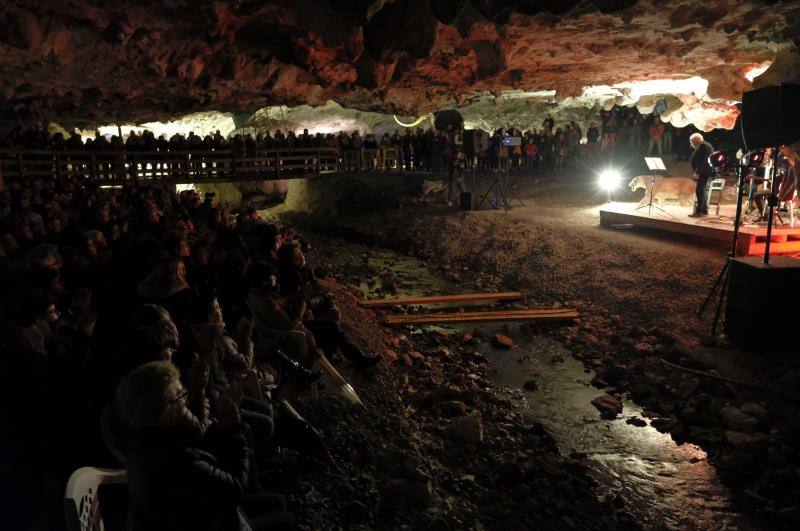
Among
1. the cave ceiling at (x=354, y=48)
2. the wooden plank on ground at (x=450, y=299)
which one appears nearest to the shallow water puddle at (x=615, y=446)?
the wooden plank on ground at (x=450, y=299)

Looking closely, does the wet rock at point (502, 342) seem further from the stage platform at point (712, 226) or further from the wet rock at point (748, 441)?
Result: the stage platform at point (712, 226)

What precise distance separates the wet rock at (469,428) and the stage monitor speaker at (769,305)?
152 inches

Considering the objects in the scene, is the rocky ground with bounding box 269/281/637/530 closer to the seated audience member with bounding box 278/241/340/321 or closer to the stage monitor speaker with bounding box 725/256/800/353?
the seated audience member with bounding box 278/241/340/321

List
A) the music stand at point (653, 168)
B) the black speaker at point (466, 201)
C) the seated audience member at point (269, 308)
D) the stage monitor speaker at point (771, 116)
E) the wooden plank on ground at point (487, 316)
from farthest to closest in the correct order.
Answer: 1. the black speaker at point (466, 201)
2. the music stand at point (653, 168)
3. the wooden plank on ground at point (487, 316)
4. the stage monitor speaker at point (771, 116)
5. the seated audience member at point (269, 308)

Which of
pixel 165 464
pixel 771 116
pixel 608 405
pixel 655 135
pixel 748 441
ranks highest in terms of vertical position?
pixel 655 135

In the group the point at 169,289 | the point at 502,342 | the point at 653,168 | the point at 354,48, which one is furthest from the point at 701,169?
the point at 169,289

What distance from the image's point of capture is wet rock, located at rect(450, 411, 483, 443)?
496cm

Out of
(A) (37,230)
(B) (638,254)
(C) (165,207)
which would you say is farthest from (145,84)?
(B) (638,254)

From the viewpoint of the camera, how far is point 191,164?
17.2 meters

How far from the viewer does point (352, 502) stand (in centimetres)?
366

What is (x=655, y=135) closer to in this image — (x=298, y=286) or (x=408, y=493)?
(x=298, y=286)

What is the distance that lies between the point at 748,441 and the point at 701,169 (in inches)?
326

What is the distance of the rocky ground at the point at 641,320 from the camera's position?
504cm

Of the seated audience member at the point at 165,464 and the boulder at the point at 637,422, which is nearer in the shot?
the seated audience member at the point at 165,464
